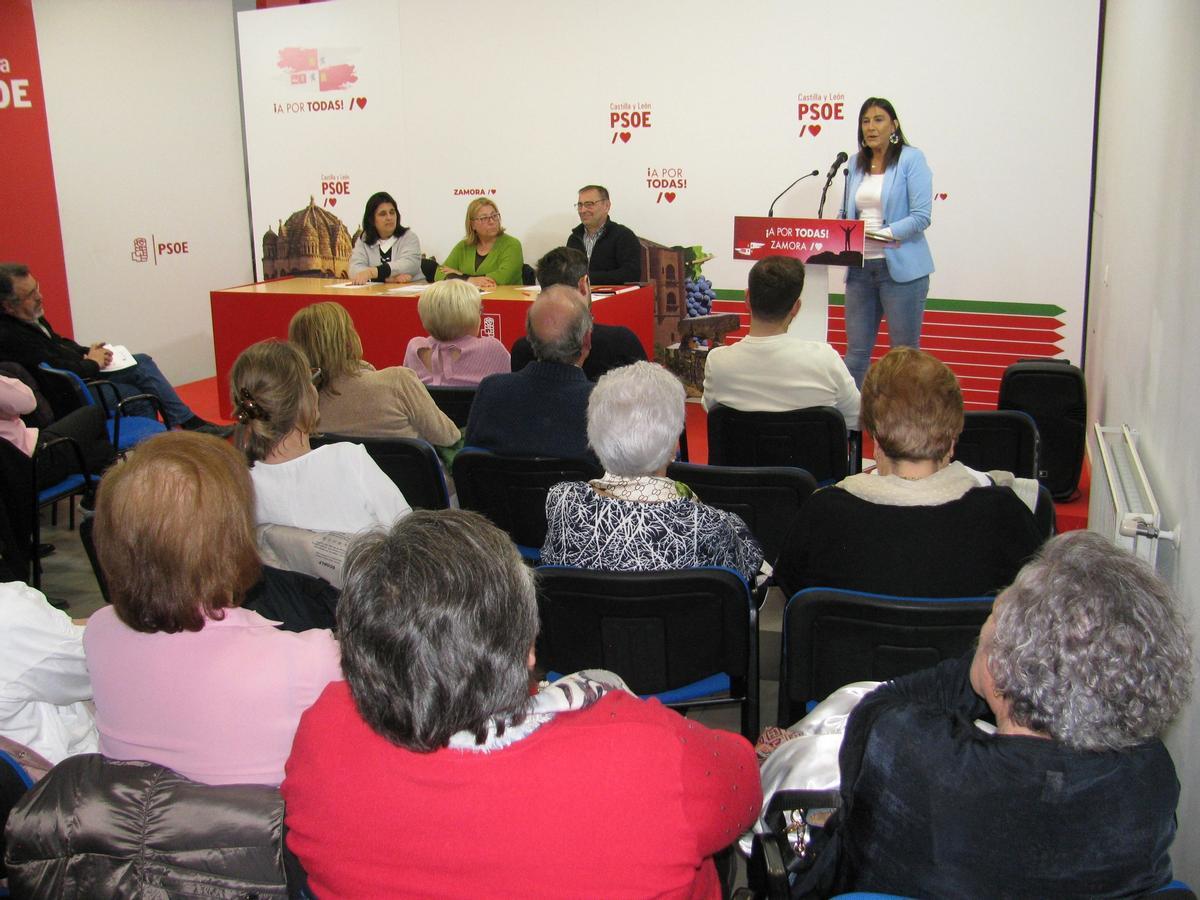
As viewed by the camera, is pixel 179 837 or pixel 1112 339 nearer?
pixel 179 837

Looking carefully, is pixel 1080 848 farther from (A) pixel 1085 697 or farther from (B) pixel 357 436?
(B) pixel 357 436

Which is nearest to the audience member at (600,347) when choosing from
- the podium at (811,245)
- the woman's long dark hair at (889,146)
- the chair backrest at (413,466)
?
the chair backrest at (413,466)

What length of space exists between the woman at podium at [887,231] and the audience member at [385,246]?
3002mm

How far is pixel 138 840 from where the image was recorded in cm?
138

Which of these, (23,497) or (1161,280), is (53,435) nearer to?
(23,497)

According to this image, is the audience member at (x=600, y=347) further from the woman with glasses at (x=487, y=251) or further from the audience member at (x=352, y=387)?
the woman with glasses at (x=487, y=251)

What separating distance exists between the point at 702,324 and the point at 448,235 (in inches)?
85.6

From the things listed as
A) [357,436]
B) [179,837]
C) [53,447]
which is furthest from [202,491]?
[53,447]

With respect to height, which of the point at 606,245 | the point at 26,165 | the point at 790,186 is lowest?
the point at 606,245

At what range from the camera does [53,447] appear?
4.25 meters

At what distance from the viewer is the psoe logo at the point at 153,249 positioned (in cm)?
797

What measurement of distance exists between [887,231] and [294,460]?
3.92 m

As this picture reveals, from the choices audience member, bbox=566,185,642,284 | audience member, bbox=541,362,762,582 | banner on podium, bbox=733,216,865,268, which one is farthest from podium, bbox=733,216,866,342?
audience member, bbox=541,362,762,582

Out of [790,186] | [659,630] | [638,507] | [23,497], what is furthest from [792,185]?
[659,630]
